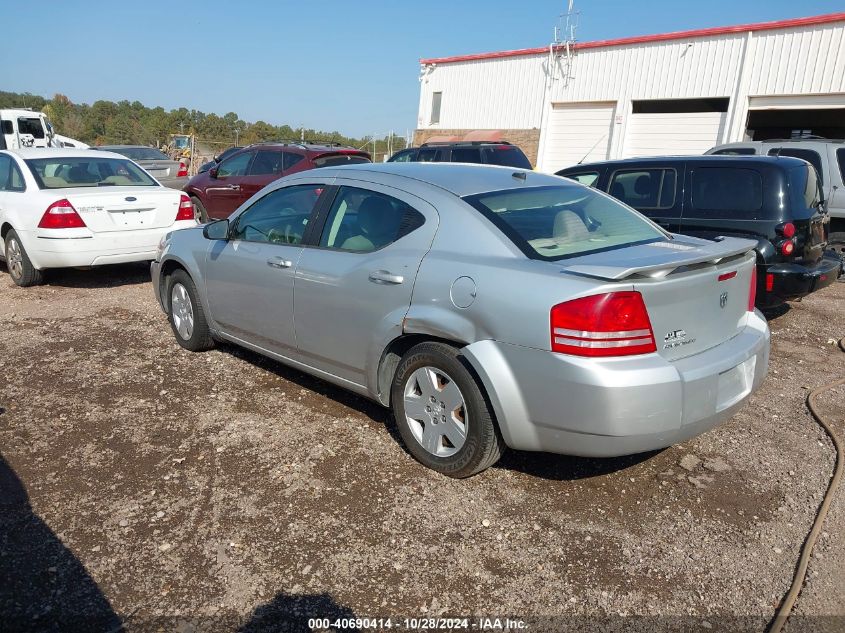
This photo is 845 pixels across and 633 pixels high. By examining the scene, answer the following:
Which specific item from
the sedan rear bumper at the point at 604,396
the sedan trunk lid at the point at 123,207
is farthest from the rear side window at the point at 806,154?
the sedan trunk lid at the point at 123,207

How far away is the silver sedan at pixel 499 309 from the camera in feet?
9.42

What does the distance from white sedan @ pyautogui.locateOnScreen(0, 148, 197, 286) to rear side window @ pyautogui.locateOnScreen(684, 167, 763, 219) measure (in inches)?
229

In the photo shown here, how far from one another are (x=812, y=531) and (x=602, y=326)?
1457 millimetres

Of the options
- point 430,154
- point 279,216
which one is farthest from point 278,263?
point 430,154

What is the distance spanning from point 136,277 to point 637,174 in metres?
6.25

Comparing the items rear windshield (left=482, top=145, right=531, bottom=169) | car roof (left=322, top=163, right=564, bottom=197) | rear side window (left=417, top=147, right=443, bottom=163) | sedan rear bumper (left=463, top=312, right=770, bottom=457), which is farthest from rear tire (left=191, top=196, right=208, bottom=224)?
sedan rear bumper (left=463, top=312, right=770, bottom=457)

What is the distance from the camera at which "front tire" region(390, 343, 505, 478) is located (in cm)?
325

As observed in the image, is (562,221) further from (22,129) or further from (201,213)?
(22,129)

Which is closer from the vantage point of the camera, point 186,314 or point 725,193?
point 186,314

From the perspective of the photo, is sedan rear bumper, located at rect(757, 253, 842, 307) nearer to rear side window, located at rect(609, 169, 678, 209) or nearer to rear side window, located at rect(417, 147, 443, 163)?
rear side window, located at rect(609, 169, 678, 209)

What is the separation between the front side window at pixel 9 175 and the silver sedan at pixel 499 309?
475cm

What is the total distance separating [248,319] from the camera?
470 centimetres

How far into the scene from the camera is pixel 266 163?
11.5 m

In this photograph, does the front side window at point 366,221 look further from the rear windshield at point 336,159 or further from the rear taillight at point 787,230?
Result: the rear windshield at point 336,159
